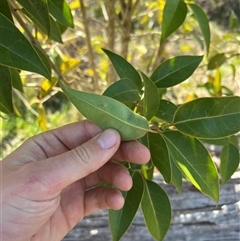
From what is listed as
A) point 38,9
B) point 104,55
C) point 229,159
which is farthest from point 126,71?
point 104,55

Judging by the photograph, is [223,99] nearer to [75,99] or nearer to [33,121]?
[75,99]

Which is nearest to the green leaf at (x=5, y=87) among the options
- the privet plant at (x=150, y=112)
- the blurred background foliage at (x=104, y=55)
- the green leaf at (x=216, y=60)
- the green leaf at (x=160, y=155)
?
the privet plant at (x=150, y=112)

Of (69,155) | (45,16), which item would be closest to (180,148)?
(69,155)

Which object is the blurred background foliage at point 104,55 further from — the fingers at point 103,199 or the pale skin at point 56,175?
the fingers at point 103,199

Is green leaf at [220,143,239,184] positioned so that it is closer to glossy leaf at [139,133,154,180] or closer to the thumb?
glossy leaf at [139,133,154,180]

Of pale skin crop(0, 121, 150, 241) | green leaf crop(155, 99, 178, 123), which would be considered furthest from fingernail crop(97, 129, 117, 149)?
green leaf crop(155, 99, 178, 123)
